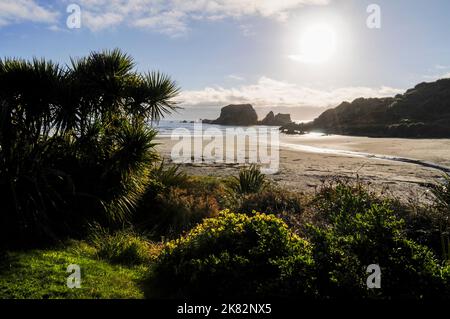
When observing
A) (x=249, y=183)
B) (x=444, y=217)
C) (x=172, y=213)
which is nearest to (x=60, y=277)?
(x=172, y=213)

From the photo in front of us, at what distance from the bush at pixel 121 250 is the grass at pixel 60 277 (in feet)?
0.81

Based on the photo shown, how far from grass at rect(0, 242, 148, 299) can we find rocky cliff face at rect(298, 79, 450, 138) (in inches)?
2013

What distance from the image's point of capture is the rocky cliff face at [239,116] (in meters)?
138

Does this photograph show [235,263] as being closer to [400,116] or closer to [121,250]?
[121,250]

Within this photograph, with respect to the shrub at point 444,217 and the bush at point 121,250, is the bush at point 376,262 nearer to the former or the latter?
the shrub at point 444,217

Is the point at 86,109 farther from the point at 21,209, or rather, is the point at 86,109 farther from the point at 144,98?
the point at 21,209

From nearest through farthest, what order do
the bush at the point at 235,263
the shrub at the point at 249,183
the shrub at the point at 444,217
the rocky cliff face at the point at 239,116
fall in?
the bush at the point at 235,263 → the shrub at the point at 444,217 → the shrub at the point at 249,183 → the rocky cliff face at the point at 239,116

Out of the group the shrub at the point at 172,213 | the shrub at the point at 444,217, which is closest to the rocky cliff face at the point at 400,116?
the shrub at the point at 444,217

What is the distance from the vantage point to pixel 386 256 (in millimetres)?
4539

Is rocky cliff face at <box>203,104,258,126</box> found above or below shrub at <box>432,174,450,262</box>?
above

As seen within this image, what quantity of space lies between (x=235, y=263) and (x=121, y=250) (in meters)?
2.87

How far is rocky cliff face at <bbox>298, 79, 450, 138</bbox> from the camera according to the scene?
172 feet

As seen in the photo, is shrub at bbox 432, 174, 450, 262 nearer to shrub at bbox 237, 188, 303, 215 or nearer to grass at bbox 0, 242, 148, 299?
shrub at bbox 237, 188, 303, 215

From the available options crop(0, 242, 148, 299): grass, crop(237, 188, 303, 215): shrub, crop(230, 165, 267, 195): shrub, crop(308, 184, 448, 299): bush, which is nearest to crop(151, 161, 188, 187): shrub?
crop(230, 165, 267, 195): shrub
